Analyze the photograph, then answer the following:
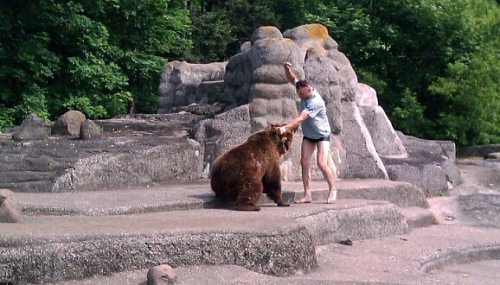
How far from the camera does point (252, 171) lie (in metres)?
8.21

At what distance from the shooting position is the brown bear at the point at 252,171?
26.8 feet

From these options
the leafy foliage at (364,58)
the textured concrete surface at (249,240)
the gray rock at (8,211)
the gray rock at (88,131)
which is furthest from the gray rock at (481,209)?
the leafy foliage at (364,58)

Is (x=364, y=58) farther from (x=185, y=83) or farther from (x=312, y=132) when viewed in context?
(x=312, y=132)

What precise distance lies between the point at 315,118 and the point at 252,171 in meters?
1.37

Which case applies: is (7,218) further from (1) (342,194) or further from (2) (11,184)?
(1) (342,194)

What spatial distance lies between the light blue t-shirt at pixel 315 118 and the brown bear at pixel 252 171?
555 millimetres

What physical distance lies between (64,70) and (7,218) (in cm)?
1559

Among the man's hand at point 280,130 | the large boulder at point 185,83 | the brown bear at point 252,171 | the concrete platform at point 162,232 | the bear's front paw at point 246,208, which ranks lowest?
the concrete platform at point 162,232

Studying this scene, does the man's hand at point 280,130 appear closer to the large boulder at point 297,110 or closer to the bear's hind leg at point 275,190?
the bear's hind leg at point 275,190

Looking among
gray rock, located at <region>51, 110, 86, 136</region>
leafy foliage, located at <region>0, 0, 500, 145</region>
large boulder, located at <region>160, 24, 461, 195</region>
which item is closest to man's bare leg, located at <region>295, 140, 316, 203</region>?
large boulder, located at <region>160, 24, 461, 195</region>

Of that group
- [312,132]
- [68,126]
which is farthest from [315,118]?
[68,126]

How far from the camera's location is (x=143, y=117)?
15133 millimetres

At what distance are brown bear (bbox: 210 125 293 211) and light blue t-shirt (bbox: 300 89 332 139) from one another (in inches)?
21.9

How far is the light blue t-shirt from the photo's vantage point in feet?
29.7
